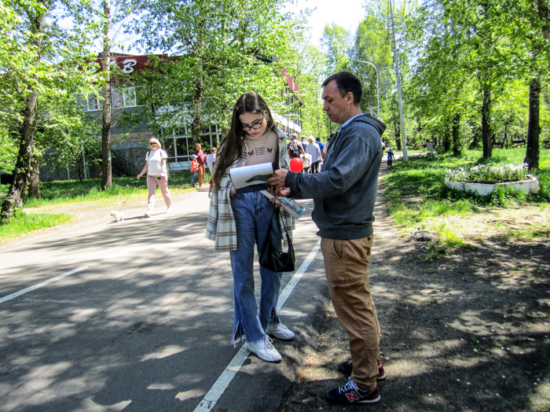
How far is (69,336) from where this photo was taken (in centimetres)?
362

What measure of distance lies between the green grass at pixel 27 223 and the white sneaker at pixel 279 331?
8446mm

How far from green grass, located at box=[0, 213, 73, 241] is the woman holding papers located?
27.9 ft

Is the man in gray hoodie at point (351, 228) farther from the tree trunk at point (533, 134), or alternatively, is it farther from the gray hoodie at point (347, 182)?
the tree trunk at point (533, 134)

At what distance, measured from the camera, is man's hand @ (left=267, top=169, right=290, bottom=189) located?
240cm

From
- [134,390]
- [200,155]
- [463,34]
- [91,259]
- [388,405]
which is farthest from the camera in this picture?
[200,155]

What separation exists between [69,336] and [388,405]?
289cm

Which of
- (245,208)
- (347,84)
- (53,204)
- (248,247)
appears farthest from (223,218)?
(53,204)

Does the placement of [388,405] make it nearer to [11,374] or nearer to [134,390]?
[134,390]

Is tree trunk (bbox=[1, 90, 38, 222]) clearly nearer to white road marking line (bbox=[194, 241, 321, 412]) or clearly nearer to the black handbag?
white road marking line (bbox=[194, 241, 321, 412])

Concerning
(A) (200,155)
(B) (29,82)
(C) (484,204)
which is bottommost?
(C) (484,204)

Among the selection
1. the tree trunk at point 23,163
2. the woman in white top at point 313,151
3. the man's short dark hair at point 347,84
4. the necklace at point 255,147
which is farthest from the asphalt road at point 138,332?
the woman in white top at point 313,151

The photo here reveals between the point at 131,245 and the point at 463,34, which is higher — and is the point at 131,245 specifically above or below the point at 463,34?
below

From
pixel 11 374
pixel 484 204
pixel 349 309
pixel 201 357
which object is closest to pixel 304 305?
Answer: pixel 201 357

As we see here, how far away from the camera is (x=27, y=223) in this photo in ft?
33.8
